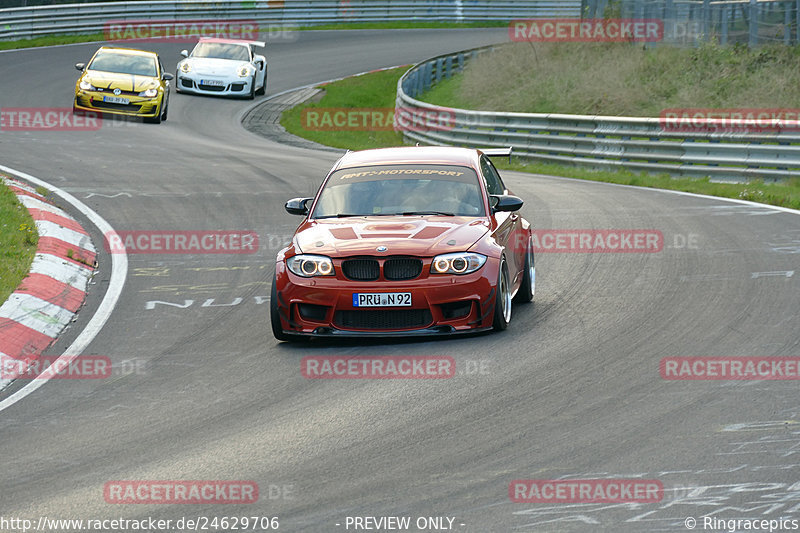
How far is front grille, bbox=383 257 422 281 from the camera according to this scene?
893 centimetres

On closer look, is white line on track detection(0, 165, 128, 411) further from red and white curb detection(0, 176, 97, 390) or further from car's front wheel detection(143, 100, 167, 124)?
car's front wheel detection(143, 100, 167, 124)

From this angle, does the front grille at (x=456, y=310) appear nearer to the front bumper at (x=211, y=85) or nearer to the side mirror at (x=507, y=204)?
the side mirror at (x=507, y=204)

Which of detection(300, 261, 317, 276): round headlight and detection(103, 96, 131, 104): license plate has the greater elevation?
detection(300, 261, 317, 276): round headlight

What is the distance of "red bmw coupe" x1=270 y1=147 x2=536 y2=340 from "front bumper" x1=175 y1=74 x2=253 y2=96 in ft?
74.7

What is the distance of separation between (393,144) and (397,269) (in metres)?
20.5

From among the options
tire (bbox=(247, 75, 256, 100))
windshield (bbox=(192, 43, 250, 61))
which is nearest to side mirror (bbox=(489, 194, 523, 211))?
tire (bbox=(247, 75, 256, 100))

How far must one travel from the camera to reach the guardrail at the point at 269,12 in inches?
1619

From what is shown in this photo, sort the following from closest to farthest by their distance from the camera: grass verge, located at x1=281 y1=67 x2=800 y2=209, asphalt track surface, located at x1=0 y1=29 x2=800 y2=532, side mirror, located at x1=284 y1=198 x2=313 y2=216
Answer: asphalt track surface, located at x1=0 y1=29 x2=800 y2=532 < side mirror, located at x1=284 y1=198 x2=313 y2=216 < grass verge, located at x1=281 y1=67 x2=800 y2=209

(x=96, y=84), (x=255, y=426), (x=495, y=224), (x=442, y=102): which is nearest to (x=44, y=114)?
(x=96, y=84)

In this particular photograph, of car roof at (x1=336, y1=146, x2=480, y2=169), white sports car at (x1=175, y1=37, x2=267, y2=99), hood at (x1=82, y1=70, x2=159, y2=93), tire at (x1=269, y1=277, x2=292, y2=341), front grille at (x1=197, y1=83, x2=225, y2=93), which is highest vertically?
car roof at (x1=336, y1=146, x2=480, y2=169)

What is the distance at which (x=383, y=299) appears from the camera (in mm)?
8836

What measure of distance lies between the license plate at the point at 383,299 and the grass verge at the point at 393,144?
29.8ft

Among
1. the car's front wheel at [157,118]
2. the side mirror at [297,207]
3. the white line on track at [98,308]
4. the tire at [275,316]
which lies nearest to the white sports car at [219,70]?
the car's front wheel at [157,118]

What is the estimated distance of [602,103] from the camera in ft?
91.4
